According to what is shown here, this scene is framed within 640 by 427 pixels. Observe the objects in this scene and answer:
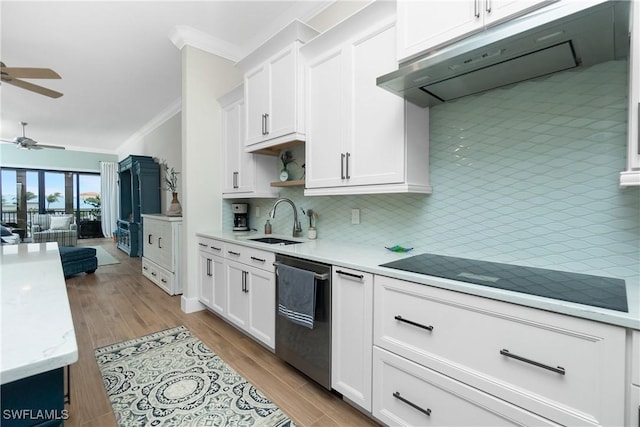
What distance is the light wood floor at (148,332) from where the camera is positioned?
171 centimetres

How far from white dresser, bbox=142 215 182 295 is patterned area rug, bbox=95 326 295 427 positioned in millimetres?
1343

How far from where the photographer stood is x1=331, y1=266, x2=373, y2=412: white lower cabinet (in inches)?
61.3

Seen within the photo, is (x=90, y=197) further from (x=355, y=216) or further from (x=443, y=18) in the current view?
(x=443, y=18)

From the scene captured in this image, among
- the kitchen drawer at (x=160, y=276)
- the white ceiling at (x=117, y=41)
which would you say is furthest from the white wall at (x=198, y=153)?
the kitchen drawer at (x=160, y=276)

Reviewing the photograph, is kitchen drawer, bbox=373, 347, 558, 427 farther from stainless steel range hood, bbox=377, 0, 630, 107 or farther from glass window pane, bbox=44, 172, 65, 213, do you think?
glass window pane, bbox=44, 172, 65, 213

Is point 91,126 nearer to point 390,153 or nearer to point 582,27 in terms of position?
point 390,153

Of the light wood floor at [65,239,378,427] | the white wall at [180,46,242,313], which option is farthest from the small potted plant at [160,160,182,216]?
the white wall at [180,46,242,313]

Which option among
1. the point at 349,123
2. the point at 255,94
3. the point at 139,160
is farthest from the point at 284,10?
the point at 139,160

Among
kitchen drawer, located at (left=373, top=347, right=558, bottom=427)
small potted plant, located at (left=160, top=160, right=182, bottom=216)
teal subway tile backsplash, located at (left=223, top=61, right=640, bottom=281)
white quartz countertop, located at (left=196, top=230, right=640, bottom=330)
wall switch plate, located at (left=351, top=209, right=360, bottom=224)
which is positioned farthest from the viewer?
small potted plant, located at (left=160, top=160, right=182, bottom=216)

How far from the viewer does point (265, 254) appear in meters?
2.23

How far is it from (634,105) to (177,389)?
2.68 metres

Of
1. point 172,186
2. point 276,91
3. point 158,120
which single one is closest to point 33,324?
point 276,91

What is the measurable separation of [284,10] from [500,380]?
132 inches

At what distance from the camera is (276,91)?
8.16 feet
